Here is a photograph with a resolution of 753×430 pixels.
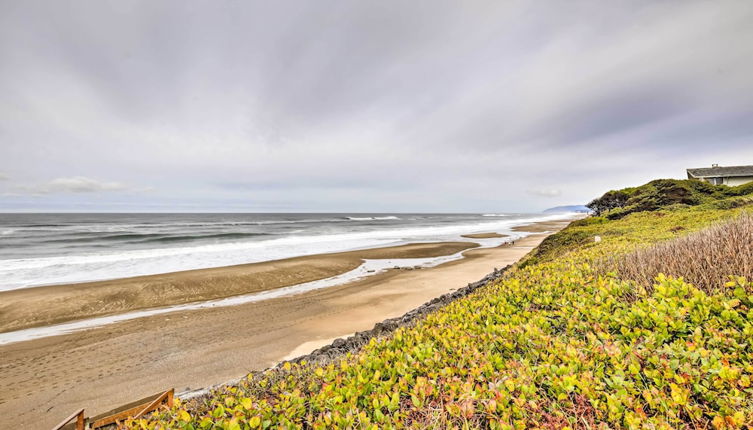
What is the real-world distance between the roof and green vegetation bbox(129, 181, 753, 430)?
2007 inches

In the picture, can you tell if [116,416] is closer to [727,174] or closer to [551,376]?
[551,376]

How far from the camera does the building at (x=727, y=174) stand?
119ft

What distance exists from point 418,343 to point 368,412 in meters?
1.28

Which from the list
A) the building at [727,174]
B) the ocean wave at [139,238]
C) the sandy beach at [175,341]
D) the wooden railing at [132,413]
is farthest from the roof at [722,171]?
the ocean wave at [139,238]

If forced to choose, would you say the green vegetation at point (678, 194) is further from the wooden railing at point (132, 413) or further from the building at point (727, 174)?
the wooden railing at point (132, 413)

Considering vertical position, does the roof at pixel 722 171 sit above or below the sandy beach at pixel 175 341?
Result: above

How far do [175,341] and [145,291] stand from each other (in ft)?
24.7

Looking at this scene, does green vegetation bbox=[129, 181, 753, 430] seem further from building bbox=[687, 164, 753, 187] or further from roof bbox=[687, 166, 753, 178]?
roof bbox=[687, 166, 753, 178]

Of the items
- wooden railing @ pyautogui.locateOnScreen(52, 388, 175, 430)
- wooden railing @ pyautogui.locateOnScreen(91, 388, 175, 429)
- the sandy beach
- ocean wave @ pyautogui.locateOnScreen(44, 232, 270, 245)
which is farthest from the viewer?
ocean wave @ pyautogui.locateOnScreen(44, 232, 270, 245)

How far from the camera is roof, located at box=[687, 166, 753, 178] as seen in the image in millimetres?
36562

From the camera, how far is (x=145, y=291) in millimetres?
15203

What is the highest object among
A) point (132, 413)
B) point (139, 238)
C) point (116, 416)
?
point (116, 416)

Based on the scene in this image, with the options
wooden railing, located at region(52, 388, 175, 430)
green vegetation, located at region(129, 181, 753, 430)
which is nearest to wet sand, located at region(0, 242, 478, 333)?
wooden railing, located at region(52, 388, 175, 430)

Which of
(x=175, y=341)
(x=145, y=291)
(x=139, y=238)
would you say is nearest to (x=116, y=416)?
(x=175, y=341)
